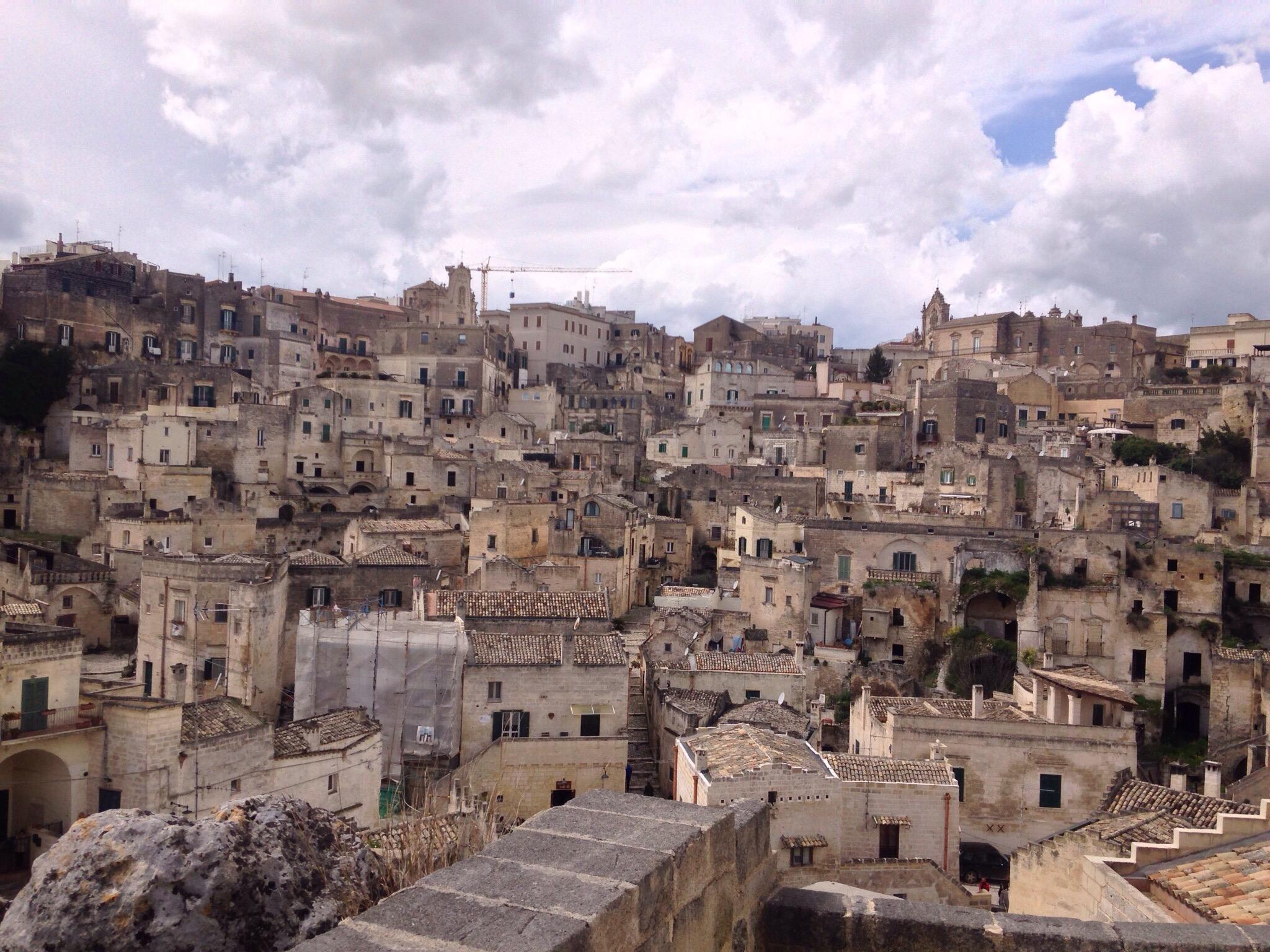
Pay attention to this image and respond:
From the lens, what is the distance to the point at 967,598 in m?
36.3

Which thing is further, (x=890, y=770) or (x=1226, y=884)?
(x=890, y=770)

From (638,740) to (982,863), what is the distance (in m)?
10.6

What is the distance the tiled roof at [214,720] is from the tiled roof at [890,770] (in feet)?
39.1

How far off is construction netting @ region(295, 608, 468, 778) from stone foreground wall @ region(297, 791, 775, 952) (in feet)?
72.1

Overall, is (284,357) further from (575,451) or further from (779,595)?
(779,595)

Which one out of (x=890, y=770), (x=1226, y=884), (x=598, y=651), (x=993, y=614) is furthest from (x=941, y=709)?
(x=1226, y=884)

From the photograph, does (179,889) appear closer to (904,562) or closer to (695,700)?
(695,700)

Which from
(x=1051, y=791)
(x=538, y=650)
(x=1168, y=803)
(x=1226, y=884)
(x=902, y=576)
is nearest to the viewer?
(x=1226, y=884)

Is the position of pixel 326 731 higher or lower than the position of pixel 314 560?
lower

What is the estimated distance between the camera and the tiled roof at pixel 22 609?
26.1 metres

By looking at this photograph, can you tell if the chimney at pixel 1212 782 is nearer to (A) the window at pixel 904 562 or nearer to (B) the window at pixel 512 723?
(B) the window at pixel 512 723

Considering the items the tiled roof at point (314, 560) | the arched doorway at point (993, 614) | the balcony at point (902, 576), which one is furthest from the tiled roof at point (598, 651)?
the arched doorway at point (993, 614)

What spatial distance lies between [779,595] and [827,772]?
15703mm

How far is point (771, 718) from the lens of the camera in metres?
27.5
